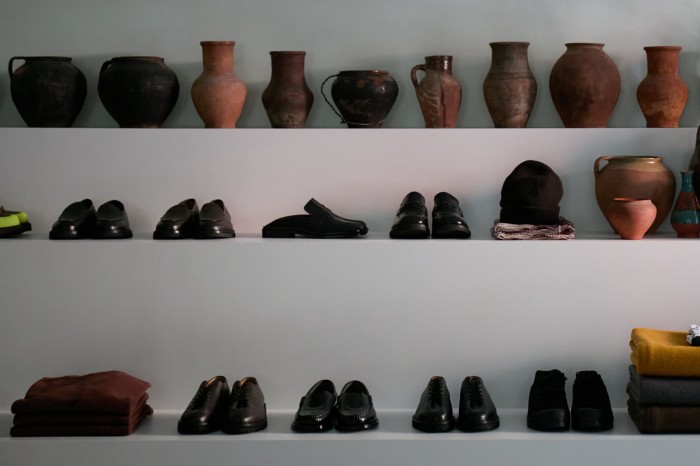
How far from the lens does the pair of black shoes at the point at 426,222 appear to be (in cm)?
304

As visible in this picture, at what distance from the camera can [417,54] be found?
341cm

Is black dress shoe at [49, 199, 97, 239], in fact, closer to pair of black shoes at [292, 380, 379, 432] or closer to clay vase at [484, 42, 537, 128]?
pair of black shoes at [292, 380, 379, 432]

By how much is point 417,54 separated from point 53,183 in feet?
4.46

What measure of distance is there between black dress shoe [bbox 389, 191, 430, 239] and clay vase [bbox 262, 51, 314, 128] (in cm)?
50

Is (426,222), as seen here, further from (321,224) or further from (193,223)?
(193,223)

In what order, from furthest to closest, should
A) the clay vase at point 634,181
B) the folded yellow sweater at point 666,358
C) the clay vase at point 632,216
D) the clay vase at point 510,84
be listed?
the clay vase at point 510,84, the clay vase at point 634,181, the clay vase at point 632,216, the folded yellow sweater at point 666,358

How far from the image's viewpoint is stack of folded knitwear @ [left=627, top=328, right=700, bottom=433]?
2779mm

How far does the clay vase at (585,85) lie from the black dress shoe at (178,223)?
4.30 ft

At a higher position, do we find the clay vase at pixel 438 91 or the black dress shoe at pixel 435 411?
the clay vase at pixel 438 91

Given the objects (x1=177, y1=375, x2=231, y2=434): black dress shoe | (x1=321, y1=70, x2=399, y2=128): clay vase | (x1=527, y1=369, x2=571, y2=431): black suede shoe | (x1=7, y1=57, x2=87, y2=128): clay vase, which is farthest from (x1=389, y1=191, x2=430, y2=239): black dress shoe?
(x1=7, y1=57, x2=87, y2=128): clay vase

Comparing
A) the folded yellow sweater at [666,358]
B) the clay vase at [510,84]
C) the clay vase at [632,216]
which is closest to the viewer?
the folded yellow sweater at [666,358]

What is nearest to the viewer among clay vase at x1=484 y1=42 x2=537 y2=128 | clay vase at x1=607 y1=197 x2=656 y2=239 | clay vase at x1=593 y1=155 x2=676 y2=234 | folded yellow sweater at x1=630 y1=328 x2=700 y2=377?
folded yellow sweater at x1=630 y1=328 x2=700 y2=377

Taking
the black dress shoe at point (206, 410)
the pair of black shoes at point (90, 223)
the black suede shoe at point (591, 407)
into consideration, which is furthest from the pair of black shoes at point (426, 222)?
the pair of black shoes at point (90, 223)

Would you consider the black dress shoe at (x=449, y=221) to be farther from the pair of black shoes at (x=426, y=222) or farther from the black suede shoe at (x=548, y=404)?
the black suede shoe at (x=548, y=404)
